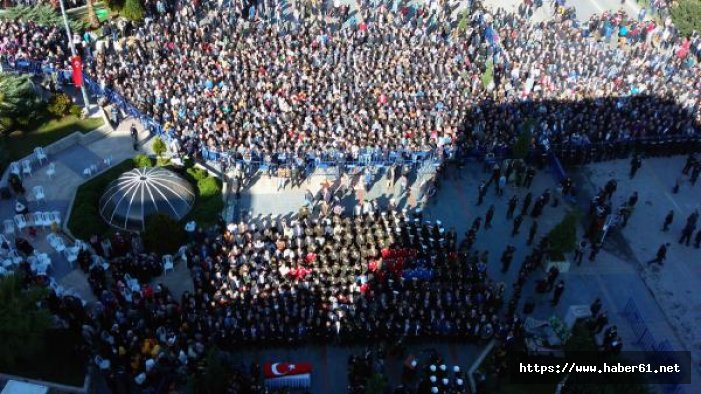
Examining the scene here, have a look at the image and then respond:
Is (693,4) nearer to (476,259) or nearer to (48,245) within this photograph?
(476,259)

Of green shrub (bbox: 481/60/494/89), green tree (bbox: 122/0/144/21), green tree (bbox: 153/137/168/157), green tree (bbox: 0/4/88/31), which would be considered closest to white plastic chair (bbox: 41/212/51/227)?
green tree (bbox: 153/137/168/157)

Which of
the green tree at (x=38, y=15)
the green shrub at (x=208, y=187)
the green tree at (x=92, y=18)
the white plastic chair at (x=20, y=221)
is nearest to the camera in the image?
the white plastic chair at (x=20, y=221)

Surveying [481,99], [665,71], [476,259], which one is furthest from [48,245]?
[665,71]

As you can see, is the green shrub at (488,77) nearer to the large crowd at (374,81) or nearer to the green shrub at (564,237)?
the large crowd at (374,81)

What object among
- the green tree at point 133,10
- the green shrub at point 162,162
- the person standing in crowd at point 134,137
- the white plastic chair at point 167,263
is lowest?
the white plastic chair at point 167,263

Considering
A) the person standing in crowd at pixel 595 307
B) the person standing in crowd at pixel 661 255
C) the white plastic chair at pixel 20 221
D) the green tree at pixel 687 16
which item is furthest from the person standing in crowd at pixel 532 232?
the green tree at pixel 687 16

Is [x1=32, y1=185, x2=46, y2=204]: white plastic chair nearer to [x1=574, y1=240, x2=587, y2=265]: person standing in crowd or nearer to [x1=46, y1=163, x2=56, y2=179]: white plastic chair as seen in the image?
[x1=46, y1=163, x2=56, y2=179]: white plastic chair

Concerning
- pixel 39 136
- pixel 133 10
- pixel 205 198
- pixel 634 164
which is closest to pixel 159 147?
pixel 205 198
